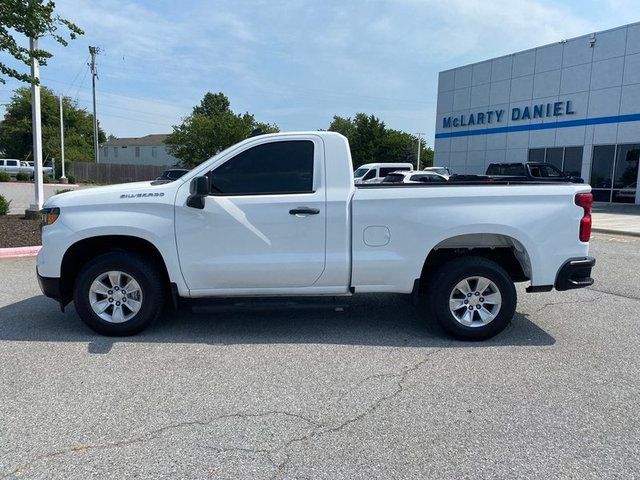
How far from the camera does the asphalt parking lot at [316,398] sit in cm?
296

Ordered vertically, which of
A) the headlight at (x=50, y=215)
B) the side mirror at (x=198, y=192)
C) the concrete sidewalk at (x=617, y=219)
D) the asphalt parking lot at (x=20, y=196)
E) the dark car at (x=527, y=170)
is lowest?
the asphalt parking lot at (x=20, y=196)

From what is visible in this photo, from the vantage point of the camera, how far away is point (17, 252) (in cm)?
956

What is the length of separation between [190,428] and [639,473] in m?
2.70

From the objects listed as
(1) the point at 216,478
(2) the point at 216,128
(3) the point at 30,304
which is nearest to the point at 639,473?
(1) the point at 216,478

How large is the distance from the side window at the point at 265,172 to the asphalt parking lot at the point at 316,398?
117 cm

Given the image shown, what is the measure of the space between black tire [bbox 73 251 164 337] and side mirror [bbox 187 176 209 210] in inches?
31.7

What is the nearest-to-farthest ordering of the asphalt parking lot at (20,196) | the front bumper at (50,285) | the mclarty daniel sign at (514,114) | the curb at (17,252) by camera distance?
the front bumper at (50,285) → the curb at (17,252) → the asphalt parking lot at (20,196) → the mclarty daniel sign at (514,114)

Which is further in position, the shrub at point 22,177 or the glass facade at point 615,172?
the shrub at point 22,177

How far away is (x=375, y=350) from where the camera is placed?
4.75m

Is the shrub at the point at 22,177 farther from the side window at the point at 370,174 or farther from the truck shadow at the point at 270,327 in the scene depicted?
the truck shadow at the point at 270,327

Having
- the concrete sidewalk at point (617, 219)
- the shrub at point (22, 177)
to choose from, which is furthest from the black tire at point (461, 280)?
the shrub at point (22, 177)

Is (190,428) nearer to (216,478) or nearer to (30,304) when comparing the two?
(216,478)

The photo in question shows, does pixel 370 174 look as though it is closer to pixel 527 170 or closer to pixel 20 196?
pixel 527 170

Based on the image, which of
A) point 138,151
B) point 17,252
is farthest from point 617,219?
point 138,151
